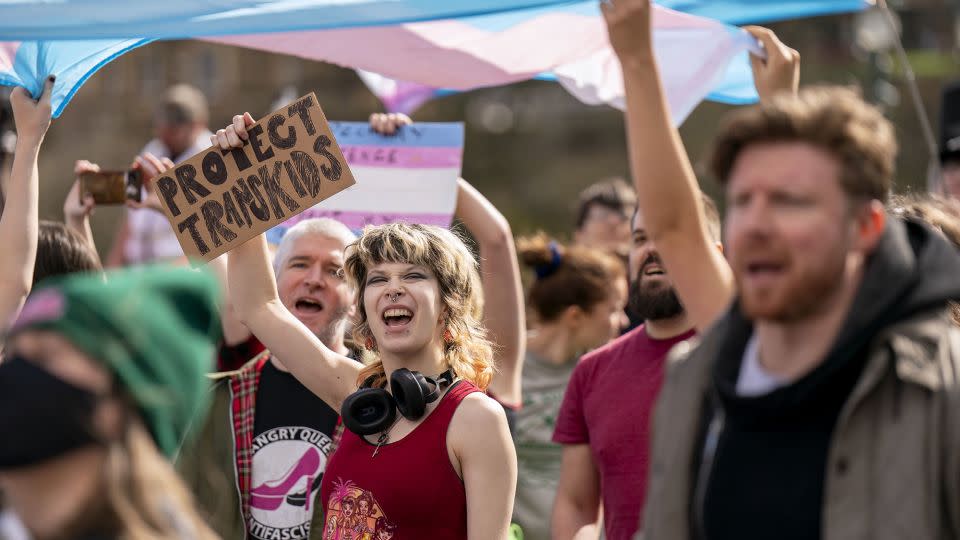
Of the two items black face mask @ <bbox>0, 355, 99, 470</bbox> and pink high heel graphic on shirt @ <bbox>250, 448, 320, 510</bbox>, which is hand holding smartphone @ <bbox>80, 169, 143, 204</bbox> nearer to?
pink high heel graphic on shirt @ <bbox>250, 448, 320, 510</bbox>

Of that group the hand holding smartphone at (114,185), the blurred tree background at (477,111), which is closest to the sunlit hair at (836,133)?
the hand holding smartphone at (114,185)

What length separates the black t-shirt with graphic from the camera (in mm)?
3984

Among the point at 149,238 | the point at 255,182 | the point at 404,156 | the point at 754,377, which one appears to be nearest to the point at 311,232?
the point at 255,182

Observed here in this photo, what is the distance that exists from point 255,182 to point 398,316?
612mm

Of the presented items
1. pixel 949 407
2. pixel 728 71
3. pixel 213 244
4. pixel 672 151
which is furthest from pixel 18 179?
pixel 728 71

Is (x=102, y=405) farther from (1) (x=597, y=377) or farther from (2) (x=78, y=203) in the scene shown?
(2) (x=78, y=203)

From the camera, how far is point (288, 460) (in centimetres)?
402

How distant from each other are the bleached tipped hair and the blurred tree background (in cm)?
1355

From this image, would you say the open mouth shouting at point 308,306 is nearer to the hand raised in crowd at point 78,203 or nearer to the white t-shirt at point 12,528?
the hand raised in crowd at point 78,203

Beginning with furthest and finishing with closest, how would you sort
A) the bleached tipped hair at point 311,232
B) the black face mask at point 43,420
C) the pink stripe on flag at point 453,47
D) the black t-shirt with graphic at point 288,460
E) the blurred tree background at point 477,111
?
the blurred tree background at point 477,111
the pink stripe on flag at point 453,47
the bleached tipped hair at point 311,232
the black t-shirt with graphic at point 288,460
the black face mask at point 43,420

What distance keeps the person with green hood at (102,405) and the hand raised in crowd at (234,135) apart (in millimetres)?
1760

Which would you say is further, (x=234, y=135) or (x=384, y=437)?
(x=234, y=135)

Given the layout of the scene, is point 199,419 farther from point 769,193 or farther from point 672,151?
point 769,193

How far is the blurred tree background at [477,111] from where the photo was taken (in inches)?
749
